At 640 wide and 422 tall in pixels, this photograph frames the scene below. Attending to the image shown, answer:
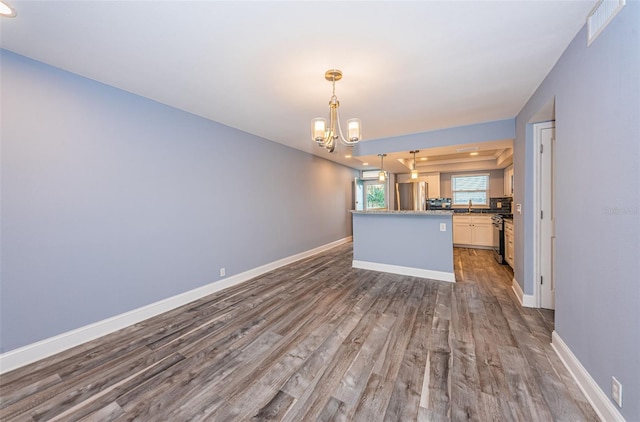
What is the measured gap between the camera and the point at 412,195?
7367 millimetres

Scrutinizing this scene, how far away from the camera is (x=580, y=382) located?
1.66 meters

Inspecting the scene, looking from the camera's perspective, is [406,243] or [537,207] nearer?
[537,207]

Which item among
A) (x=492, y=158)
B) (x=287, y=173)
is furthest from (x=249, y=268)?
(x=492, y=158)

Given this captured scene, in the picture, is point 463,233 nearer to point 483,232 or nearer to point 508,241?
point 483,232

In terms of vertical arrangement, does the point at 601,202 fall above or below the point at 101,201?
below

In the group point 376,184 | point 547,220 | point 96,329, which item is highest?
point 376,184

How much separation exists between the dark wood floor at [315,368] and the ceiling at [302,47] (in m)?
2.58

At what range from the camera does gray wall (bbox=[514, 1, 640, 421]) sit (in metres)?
1.22

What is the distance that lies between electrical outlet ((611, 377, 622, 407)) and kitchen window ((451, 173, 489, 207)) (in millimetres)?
6400

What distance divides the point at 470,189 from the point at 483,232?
1.50 metres

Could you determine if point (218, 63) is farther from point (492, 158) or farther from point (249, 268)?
point (492, 158)

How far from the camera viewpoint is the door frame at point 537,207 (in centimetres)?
283

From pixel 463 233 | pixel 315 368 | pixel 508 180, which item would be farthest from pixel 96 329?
pixel 508 180

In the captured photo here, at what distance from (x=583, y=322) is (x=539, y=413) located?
0.73 meters
